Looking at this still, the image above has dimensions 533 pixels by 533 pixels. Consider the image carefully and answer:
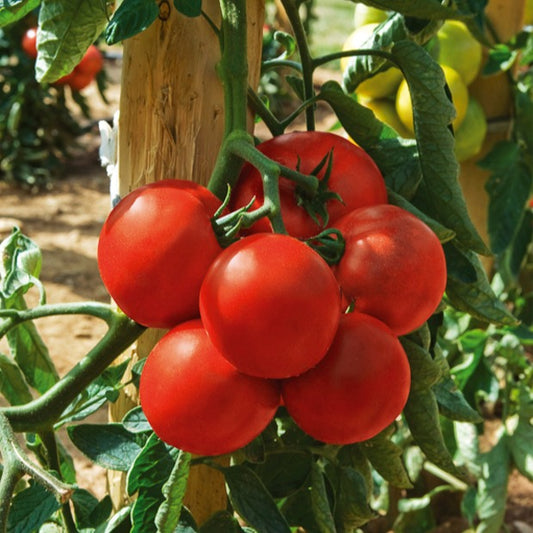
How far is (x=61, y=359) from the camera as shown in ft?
8.75

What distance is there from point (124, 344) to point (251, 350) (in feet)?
0.87

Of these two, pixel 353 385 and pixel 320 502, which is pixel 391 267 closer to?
pixel 353 385

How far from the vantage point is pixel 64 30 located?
0.80 metres

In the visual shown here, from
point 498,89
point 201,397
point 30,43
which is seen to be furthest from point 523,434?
point 30,43

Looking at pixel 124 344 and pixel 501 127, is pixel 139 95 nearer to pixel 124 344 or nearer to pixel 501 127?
pixel 124 344

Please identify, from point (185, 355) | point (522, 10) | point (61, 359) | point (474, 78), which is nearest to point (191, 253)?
point (185, 355)

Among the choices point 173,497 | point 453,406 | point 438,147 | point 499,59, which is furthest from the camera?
point 499,59

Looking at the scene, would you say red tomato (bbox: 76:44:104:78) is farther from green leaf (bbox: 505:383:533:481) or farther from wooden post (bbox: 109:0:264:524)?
wooden post (bbox: 109:0:264:524)

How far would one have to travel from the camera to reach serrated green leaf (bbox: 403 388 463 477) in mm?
890

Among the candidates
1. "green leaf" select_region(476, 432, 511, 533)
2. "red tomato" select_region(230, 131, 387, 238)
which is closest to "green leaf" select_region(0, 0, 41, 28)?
"red tomato" select_region(230, 131, 387, 238)

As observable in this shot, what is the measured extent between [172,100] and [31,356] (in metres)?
0.39

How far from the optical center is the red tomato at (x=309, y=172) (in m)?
0.76

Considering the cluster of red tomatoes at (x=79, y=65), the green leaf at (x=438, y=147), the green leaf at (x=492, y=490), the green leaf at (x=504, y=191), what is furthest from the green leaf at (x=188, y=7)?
the cluster of red tomatoes at (x=79, y=65)

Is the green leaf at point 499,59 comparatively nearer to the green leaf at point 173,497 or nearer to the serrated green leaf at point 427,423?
the serrated green leaf at point 427,423
